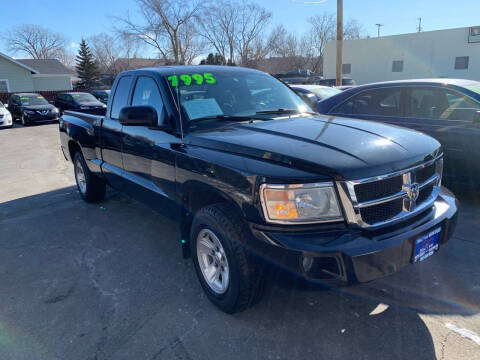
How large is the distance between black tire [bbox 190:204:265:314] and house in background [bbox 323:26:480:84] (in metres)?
29.8

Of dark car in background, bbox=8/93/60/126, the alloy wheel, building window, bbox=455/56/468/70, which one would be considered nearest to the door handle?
the alloy wheel

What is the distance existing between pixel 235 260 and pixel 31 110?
1852 centimetres

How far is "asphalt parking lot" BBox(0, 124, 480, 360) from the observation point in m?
2.52

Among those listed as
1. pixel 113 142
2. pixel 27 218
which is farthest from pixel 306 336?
pixel 27 218

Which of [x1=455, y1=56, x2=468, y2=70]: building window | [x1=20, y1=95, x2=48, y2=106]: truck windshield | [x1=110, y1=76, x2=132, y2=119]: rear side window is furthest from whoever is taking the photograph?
[x1=455, y1=56, x2=468, y2=70]: building window

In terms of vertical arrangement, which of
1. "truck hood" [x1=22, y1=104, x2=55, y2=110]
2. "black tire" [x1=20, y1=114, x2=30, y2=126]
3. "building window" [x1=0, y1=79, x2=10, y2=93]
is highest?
"building window" [x1=0, y1=79, x2=10, y2=93]

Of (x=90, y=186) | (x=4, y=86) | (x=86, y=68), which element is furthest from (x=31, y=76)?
(x=90, y=186)

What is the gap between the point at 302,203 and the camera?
7.51 feet

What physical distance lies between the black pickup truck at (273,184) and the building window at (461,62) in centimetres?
2922

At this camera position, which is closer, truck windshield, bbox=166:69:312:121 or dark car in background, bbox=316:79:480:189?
truck windshield, bbox=166:69:312:121

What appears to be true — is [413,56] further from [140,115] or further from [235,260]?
[235,260]

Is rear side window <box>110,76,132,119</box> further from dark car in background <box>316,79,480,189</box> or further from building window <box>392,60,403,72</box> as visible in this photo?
building window <box>392,60,403,72</box>

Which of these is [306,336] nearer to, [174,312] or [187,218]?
[174,312]

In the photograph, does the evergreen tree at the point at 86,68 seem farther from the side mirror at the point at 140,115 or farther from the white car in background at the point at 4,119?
the side mirror at the point at 140,115
